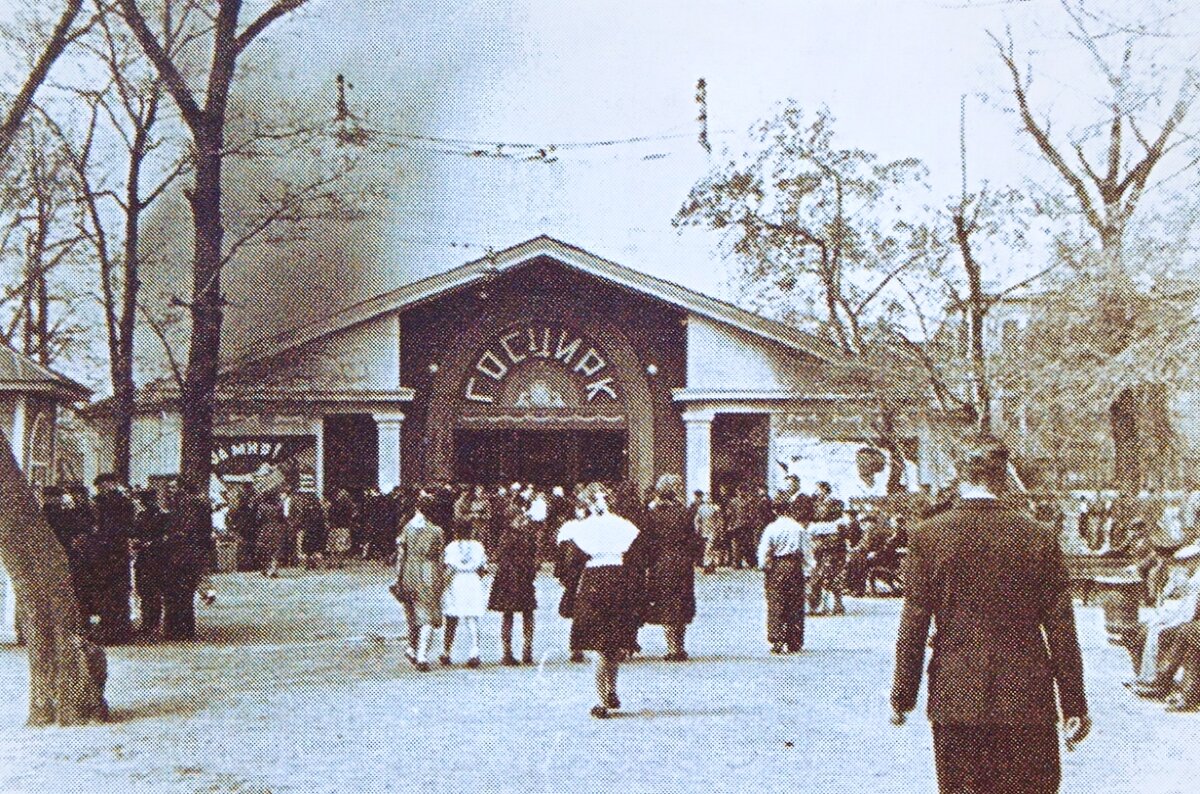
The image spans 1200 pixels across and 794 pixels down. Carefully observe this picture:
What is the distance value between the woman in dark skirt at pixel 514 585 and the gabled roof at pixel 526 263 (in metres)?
13.9

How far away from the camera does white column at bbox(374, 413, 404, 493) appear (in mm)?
26656

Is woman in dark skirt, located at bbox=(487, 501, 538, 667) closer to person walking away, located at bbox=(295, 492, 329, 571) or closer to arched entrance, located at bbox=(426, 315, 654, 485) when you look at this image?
person walking away, located at bbox=(295, 492, 329, 571)

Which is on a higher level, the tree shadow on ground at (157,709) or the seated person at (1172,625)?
the seated person at (1172,625)

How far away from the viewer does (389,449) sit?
88.4 ft

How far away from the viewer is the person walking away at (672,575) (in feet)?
42.8

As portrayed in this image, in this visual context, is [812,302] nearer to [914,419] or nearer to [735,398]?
[914,419]

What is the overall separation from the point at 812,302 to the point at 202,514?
10494 millimetres

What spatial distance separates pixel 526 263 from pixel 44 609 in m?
18.8

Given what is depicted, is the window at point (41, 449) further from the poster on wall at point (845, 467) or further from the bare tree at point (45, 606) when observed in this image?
the poster on wall at point (845, 467)

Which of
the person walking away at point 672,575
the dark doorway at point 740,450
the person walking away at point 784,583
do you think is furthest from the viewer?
the dark doorway at point 740,450

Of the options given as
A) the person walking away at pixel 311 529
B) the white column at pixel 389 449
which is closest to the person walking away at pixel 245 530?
the person walking away at pixel 311 529

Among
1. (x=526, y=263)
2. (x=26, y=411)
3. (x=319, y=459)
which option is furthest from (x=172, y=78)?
(x=526, y=263)

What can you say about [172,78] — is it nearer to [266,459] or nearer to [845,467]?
[266,459]

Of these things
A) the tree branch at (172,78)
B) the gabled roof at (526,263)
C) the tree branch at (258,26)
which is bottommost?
the gabled roof at (526,263)
